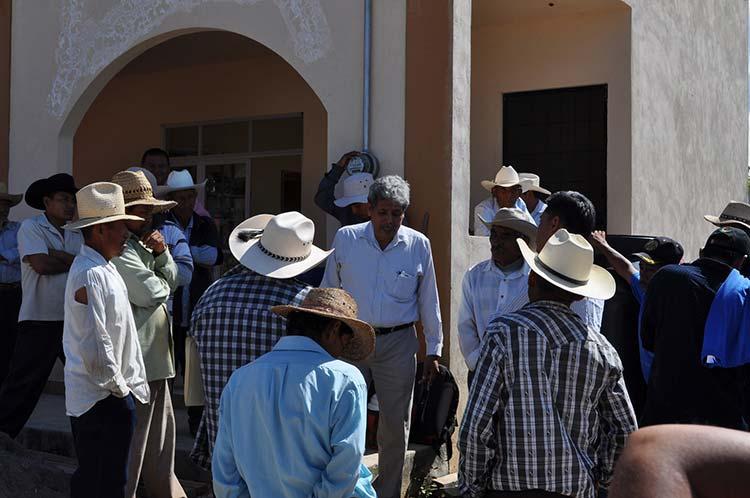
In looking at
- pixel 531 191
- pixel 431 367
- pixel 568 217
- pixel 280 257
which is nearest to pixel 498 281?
pixel 568 217

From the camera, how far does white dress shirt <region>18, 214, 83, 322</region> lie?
6.71 m

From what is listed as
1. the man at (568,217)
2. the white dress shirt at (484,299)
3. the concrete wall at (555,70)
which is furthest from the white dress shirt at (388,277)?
the concrete wall at (555,70)

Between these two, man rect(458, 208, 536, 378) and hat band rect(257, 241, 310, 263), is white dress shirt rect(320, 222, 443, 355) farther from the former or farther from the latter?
hat band rect(257, 241, 310, 263)

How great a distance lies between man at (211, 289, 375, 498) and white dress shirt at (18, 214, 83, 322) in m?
3.73

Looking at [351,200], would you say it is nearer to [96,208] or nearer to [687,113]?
[96,208]

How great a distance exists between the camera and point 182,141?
12461 mm

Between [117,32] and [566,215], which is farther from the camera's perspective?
[117,32]

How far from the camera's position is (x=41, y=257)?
6777mm

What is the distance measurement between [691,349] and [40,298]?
A: 4.27 metres

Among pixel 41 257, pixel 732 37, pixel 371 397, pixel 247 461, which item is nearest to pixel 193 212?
pixel 41 257

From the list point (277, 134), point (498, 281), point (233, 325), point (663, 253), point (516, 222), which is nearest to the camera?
point (233, 325)

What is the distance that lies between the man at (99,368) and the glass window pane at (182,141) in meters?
7.55

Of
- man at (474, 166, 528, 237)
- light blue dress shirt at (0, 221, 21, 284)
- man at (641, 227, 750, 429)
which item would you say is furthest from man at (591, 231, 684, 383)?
light blue dress shirt at (0, 221, 21, 284)

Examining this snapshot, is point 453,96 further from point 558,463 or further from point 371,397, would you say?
point 558,463
